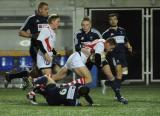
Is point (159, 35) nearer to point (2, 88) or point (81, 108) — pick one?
point (2, 88)

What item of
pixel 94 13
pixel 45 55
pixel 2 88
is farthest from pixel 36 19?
pixel 94 13

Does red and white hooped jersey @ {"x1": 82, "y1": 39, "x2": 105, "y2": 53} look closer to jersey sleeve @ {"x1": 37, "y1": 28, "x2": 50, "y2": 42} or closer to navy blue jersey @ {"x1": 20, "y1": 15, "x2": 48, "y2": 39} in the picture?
jersey sleeve @ {"x1": 37, "y1": 28, "x2": 50, "y2": 42}

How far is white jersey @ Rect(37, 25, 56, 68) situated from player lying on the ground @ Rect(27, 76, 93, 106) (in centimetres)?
77

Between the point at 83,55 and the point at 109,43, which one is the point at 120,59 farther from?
the point at 83,55

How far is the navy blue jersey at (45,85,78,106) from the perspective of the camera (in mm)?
11969

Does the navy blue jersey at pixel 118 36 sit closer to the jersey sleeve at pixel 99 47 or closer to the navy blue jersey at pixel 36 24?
the navy blue jersey at pixel 36 24

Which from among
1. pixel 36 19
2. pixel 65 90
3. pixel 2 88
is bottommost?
pixel 2 88

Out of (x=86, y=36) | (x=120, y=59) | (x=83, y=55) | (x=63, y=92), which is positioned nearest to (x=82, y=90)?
(x=63, y=92)

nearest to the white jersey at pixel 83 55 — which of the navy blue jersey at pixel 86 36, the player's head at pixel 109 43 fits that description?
the player's head at pixel 109 43

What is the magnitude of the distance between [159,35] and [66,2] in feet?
10.4

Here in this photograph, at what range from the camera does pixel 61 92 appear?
39.4ft

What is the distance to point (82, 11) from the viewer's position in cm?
2139

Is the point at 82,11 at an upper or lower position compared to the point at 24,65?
upper

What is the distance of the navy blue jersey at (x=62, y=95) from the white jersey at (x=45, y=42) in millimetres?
1084
